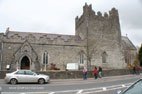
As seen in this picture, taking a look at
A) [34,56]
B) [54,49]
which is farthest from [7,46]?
[54,49]

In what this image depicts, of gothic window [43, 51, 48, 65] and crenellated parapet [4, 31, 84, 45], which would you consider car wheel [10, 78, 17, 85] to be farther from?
gothic window [43, 51, 48, 65]

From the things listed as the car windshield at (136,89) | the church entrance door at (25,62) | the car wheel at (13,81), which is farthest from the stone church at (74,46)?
the car windshield at (136,89)

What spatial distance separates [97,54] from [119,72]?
10.6 meters

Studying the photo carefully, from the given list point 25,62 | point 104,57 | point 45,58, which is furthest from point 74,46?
point 25,62

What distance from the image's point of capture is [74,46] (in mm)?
45844

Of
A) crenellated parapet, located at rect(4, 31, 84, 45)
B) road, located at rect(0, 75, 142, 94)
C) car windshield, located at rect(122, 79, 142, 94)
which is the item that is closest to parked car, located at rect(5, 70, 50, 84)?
road, located at rect(0, 75, 142, 94)

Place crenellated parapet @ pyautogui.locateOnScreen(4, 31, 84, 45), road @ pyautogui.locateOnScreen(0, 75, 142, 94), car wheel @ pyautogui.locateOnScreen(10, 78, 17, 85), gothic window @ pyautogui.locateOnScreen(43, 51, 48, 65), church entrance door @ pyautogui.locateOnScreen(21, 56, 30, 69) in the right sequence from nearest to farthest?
road @ pyautogui.locateOnScreen(0, 75, 142, 94) < car wheel @ pyautogui.locateOnScreen(10, 78, 17, 85) < church entrance door @ pyautogui.locateOnScreen(21, 56, 30, 69) < crenellated parapet @ pyautogui.locateOnScreen(4, 31, 84, 45) < gothic window @ pyautogui.locateOnScreen(43, 51, 48, 65)

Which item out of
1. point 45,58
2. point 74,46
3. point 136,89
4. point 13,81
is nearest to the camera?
point 136,89

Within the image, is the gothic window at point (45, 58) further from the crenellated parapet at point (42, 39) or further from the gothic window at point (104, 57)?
the gothic window at point (104, 57)

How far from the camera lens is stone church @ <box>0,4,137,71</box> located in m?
41.6

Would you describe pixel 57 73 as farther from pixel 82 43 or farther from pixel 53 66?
pixel 82 43

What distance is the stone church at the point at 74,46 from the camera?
41.6 metres

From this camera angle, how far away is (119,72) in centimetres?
3741

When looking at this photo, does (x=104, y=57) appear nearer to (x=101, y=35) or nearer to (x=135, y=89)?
(x=101, y=35)
